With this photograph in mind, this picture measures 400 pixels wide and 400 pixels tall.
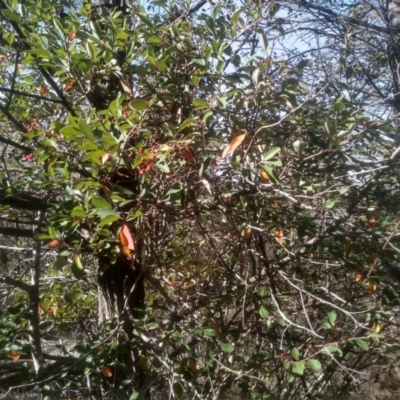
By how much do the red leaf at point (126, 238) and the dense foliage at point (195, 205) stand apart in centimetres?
1

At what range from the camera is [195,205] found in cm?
295

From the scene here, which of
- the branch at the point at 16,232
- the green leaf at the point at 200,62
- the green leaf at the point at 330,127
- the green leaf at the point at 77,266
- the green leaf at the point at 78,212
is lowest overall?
the green leaf at the point at 77,266

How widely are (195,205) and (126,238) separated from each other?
58 cm

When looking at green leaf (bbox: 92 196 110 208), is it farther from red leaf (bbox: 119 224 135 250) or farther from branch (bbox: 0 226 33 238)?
branch (bbox: 0 226 33 238)

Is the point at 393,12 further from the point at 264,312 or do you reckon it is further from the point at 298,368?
the point at 298,368

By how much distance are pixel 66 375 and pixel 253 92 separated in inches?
61.8

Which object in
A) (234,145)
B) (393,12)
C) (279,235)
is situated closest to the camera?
(234,145)

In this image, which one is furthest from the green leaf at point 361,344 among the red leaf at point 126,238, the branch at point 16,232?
the branch at point 16,232

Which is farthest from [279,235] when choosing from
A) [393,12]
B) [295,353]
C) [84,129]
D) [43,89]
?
[393,12]

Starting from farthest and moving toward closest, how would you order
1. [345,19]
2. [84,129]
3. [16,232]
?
[345,19]
[16,232]
[84,129]

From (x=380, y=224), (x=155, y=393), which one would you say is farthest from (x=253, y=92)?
(x=155, y=393)

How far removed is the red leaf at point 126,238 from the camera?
2.42 m

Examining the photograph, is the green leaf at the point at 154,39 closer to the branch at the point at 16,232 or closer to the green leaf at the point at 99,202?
the green leaf at the point at 99,202

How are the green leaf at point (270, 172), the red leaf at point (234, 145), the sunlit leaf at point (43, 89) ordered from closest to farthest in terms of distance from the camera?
the green leaf at point (270, 172)
the red leaf at point (234, 145)
the sunlit leaf at point (43, 89)
